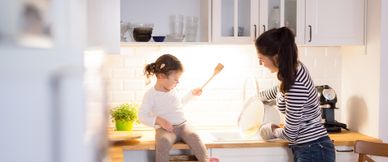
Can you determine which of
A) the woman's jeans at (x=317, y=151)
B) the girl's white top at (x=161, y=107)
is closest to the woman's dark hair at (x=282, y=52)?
the woman's jeans at (x=317, y=151)

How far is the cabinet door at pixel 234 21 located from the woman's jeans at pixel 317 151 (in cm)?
69

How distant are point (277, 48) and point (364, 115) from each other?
0.82m

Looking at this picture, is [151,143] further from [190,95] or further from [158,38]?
[158,38]

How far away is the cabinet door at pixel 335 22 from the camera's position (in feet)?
9.44

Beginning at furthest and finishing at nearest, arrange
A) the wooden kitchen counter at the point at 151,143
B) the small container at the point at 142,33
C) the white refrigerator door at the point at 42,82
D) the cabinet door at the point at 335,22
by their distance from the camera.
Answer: the cabinet door at the point at 335,22, the small container at the point at 142,33, the wooden kitchen counter at the point at 151,143, the white refrigerator door at the point at 42,82

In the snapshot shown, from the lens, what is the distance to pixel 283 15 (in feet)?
9.39

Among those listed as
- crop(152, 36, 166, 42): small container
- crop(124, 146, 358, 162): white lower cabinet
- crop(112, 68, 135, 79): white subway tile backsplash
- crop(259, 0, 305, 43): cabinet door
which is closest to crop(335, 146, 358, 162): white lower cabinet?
crop(124, 146, 358, 162): white lower cabinet

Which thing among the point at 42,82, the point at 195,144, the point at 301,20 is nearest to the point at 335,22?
the point at 301,20

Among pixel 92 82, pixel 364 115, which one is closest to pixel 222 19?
pixel 364 115

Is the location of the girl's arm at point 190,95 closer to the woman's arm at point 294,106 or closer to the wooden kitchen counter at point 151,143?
the wooden kitchen counter at point 151,143

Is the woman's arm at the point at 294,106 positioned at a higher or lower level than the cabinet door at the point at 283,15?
lower

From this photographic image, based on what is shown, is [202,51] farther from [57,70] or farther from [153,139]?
[57,70]

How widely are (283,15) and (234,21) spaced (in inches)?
11.6

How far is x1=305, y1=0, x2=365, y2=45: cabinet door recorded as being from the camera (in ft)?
9.44
